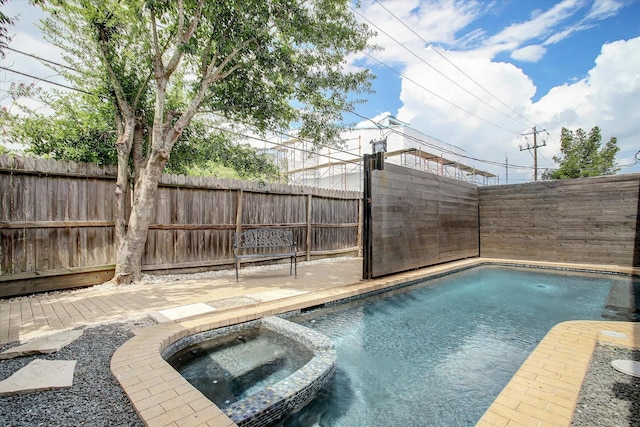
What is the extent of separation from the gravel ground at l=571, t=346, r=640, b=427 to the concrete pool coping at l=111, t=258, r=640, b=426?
0.05 m

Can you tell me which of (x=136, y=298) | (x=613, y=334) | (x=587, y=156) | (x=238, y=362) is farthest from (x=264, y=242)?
(x=587, y=156)

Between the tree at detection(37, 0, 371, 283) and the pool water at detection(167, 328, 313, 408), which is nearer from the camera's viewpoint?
the pool water at detection(167, 328, 313, 408)

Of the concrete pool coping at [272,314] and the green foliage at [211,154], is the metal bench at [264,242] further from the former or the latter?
the green foliage at [211,154]

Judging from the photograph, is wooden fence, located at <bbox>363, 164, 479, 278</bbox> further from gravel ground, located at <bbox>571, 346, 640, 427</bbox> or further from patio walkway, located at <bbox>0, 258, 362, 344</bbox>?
gravel ground, located at <bbox>571, 346, 640, 427</bbox>

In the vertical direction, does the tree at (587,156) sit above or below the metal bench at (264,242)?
above

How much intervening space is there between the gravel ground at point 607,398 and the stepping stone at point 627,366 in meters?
0.04

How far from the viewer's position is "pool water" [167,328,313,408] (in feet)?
7.83

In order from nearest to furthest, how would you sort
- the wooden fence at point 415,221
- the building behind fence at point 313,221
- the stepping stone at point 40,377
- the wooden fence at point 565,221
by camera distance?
the stepping stone at point 40,377, the building behind fence at point 313,221, the wooden fence at point 415,221, the wooden fence at point 565,221

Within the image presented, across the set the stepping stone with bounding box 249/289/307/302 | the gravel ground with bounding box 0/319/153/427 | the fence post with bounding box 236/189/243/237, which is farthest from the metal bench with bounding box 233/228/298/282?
the gravel ground with bounding box 0/319/153/427

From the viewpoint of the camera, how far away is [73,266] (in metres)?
4.67

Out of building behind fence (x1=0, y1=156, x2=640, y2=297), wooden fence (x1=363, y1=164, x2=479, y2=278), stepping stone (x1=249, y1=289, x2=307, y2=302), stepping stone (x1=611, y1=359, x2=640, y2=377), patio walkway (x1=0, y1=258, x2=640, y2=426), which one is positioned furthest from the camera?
wooden fence (x1=363, y1=164, x2=479, y2=278)

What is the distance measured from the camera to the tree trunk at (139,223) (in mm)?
4922

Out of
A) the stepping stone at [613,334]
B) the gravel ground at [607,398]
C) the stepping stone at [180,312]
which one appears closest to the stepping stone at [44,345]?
the stepping stone at [180,312]

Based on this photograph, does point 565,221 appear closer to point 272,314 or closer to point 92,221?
point 272,314
